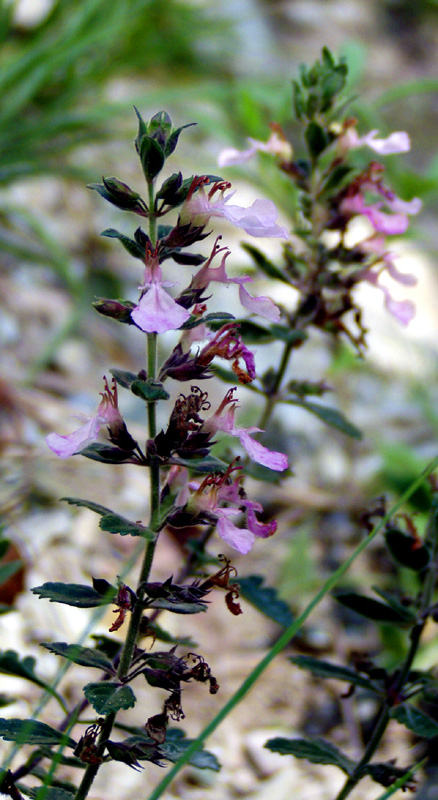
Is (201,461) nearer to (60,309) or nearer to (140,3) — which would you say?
(60,309)

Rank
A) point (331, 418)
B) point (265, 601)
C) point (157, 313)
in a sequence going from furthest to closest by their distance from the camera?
point (331, 418), point (265, 601), point (157, 313)

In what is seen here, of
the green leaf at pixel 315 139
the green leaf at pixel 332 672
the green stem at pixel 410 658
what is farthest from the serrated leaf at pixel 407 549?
the green leaf at pixel 315 139

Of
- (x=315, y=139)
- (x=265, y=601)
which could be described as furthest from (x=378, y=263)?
Answer: (x=265, y=601)

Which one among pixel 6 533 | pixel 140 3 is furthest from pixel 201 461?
pixel 140 3

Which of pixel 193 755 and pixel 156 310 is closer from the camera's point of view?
pixel 156 310

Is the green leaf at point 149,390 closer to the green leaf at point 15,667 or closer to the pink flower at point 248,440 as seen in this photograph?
the pink flower at point 248,440

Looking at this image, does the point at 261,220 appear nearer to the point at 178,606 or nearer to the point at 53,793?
the point at 178,606
